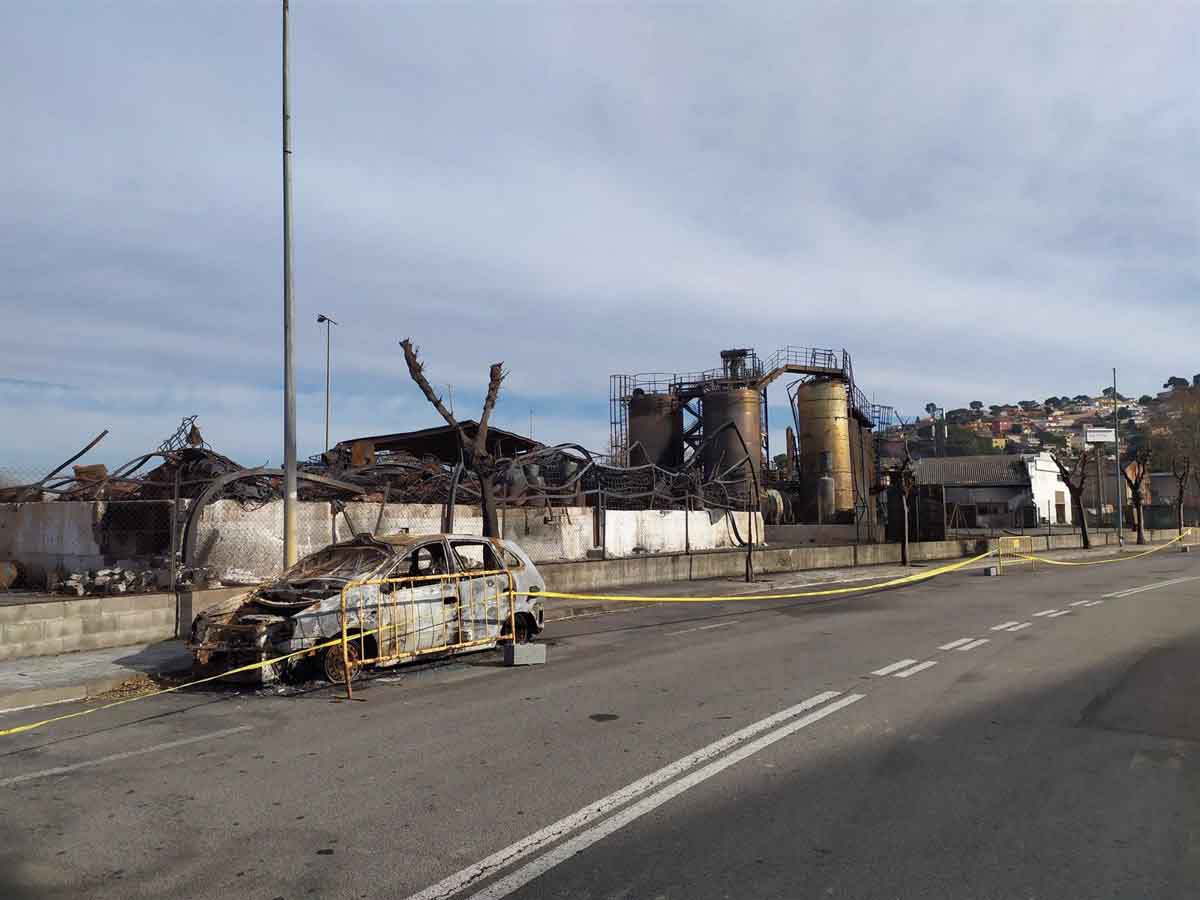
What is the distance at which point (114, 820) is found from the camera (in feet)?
17.9

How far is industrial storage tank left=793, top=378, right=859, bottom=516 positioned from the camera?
165ft

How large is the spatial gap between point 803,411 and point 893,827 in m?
47.2

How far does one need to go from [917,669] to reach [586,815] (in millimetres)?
6314

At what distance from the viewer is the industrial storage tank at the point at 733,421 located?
49.2 m

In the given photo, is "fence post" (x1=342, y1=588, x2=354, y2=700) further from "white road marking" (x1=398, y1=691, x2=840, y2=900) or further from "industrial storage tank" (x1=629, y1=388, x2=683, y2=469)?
"industrial storage tank" (x1=629, y1=388, x2=683, y2=469)

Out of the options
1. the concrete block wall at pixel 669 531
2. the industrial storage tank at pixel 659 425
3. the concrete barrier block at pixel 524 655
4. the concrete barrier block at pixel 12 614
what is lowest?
the concrete barrier block at pixel 524 655

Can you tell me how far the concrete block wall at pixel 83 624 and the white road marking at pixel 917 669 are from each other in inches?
388

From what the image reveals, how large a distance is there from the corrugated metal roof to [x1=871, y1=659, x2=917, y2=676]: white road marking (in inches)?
2632

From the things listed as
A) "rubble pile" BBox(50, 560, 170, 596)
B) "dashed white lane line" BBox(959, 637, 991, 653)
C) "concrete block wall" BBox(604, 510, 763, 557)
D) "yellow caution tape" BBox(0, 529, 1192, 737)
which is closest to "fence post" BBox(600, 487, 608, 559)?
"concrete block wall" BBox(604, 510, 763, 557)

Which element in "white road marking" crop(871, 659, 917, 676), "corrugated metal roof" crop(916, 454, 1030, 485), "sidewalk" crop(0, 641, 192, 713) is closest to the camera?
"sidewalk" crop(0, 641, 192, 713)

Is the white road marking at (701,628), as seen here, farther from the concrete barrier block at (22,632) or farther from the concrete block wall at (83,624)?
the concrete barrier block at (22,632)

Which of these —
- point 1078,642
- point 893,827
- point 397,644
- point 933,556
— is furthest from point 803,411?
point 893,827

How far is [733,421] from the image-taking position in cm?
4944

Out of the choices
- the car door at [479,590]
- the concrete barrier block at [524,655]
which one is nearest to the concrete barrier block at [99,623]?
the car door at [479,590]
